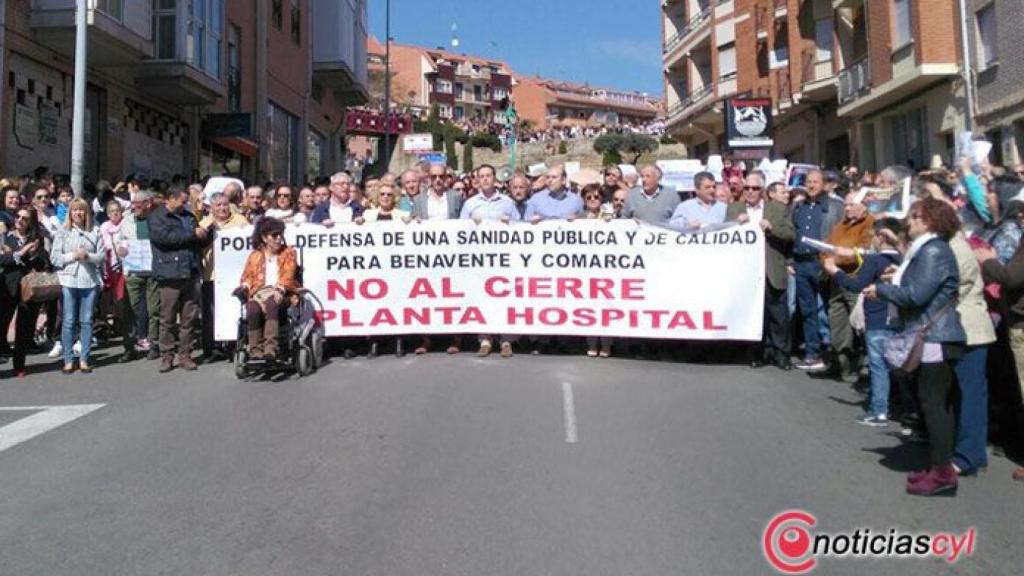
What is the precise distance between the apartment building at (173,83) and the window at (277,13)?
0.12ft

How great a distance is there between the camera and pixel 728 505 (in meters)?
5.21

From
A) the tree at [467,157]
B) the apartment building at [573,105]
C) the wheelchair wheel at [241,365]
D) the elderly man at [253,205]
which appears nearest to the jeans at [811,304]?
the wheelchair wheel at [241,365]

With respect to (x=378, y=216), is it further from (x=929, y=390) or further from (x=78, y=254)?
(x=929, y=390)

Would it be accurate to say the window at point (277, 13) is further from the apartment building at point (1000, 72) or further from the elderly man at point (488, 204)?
the elderly man at point (488, 204)

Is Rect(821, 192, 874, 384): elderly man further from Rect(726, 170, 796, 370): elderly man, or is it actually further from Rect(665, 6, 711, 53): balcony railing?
Rect(665, 6, 711, 53): balcony railing

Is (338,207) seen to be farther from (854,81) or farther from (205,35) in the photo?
(854,81)

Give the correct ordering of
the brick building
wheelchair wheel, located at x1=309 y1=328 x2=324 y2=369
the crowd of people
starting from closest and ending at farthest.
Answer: the crowd of people → wheelchair wheel, located at x1=309 y1=328 x2=324 y2=369 → the brick building

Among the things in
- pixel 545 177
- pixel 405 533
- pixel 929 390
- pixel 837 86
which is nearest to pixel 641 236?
pixel 545 177

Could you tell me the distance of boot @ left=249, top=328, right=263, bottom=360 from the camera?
9023 millimetres

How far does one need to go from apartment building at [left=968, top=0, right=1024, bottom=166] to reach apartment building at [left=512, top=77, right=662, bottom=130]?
313ft

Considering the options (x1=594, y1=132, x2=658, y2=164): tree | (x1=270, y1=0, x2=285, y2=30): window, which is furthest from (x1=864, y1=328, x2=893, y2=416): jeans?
(x1=594, y1=132, x2=658, y2=164): tree

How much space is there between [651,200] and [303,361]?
174 inches

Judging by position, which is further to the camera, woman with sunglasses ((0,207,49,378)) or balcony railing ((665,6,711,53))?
balcony railing ((665,6,711,53))

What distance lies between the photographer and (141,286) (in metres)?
11.0
